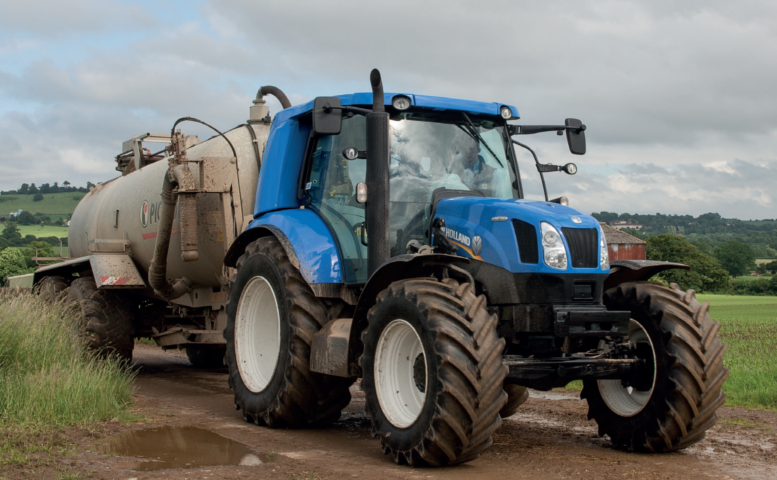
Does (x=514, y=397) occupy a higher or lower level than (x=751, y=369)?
higher

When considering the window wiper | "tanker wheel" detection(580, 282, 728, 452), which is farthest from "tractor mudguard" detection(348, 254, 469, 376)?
"tanker wheel" detection(580, 282, 728, 452)

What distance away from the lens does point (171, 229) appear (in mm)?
10438

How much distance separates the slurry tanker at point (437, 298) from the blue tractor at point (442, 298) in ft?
0.05

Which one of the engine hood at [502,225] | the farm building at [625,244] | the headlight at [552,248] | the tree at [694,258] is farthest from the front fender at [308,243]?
the tree at [694,258]

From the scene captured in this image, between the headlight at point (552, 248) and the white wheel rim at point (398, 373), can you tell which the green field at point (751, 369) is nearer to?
the headlight at point (552, 248)

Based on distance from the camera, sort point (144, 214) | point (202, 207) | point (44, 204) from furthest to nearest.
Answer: point (44, 204) < point (144, 214) < point (202, 207)

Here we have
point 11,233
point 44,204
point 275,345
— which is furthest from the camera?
point 44,204

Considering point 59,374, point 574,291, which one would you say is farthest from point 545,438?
point 59,374

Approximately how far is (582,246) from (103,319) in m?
7.70

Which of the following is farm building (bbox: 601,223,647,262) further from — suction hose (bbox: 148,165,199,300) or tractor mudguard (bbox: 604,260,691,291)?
tractor mudguard (bbox: 604,260,691,291)

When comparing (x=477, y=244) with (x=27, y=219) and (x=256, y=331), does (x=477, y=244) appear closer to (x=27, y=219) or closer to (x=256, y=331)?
(x=256, y=331)

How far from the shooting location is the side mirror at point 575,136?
7.18m

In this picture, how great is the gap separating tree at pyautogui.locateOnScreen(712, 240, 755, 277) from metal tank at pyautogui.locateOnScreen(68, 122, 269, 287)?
94.2m

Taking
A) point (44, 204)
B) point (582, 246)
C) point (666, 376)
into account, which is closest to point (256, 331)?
point (582, 246)
